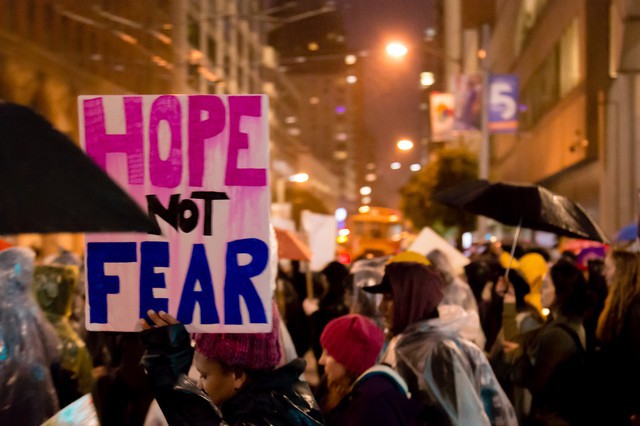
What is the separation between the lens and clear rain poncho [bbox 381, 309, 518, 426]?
4750 mm

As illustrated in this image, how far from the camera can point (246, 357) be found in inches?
135

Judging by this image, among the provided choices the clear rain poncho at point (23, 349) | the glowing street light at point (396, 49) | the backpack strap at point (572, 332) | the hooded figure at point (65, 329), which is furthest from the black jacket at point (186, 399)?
the glowing street light at point (396, 49)

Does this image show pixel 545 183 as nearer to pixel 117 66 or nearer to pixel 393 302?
pixel 117 66

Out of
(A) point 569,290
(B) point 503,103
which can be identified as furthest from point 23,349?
(B) point 503,103

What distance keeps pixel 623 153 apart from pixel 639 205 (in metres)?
17.3

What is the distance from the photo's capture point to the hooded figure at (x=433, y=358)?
4.77m

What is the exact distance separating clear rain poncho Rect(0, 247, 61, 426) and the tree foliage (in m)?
30.0

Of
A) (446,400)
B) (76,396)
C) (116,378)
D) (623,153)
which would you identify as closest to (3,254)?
(76,396)

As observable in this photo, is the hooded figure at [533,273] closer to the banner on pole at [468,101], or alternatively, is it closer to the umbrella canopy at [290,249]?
the umbrella canopy at [290,249]

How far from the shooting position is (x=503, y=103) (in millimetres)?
26000

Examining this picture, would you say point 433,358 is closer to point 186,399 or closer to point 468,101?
point 186,399

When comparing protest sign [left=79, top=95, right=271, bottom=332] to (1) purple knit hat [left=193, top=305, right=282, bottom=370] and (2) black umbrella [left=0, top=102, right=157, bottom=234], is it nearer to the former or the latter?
(1) purple knit hat [left=193, top=305, right=282, bottom=370]

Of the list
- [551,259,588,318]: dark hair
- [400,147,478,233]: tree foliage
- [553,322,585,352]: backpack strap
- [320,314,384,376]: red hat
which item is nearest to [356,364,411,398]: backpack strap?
[320,314,384,376]: red hat

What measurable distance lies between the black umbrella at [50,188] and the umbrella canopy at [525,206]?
4904 mm
